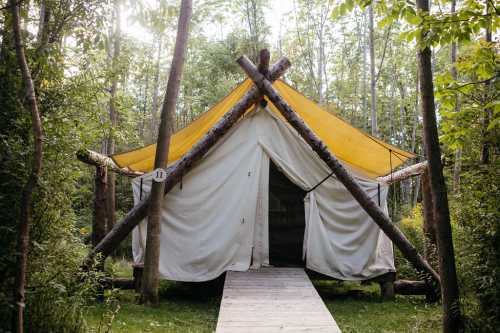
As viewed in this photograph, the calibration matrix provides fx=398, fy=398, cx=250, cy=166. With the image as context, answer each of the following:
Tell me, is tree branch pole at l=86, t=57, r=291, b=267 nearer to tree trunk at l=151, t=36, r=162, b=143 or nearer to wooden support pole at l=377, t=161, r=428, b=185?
wooden support pole at l=377, t=161, r=428, b=185

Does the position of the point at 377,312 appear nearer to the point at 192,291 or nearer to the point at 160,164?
the point at 192,291

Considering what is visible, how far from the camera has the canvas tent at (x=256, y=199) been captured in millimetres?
6340

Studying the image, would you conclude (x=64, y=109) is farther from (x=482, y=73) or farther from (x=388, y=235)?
(x=388, y=235)

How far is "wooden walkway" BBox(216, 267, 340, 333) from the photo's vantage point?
3.69 metres

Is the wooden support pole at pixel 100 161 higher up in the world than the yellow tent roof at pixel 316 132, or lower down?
lower down

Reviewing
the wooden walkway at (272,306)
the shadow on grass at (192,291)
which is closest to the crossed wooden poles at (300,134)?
the shadow on grass at (192,291)

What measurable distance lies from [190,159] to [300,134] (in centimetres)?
178

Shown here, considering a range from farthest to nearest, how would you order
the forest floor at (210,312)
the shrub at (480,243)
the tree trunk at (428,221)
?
the tree trunk at (428,221) < the forest floor at (210,312) < the shrub at (480,243)

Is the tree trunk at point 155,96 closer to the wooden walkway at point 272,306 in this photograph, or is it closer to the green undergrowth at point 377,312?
the green undergrowth at point 377,312

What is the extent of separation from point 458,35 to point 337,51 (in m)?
18.4

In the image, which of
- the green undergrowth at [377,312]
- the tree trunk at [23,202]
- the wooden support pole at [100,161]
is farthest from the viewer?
the wooden support pole at [100,161]

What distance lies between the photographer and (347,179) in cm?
614

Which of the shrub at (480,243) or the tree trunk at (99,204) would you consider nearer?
the shrub at (480,243)

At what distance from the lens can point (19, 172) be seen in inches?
120
